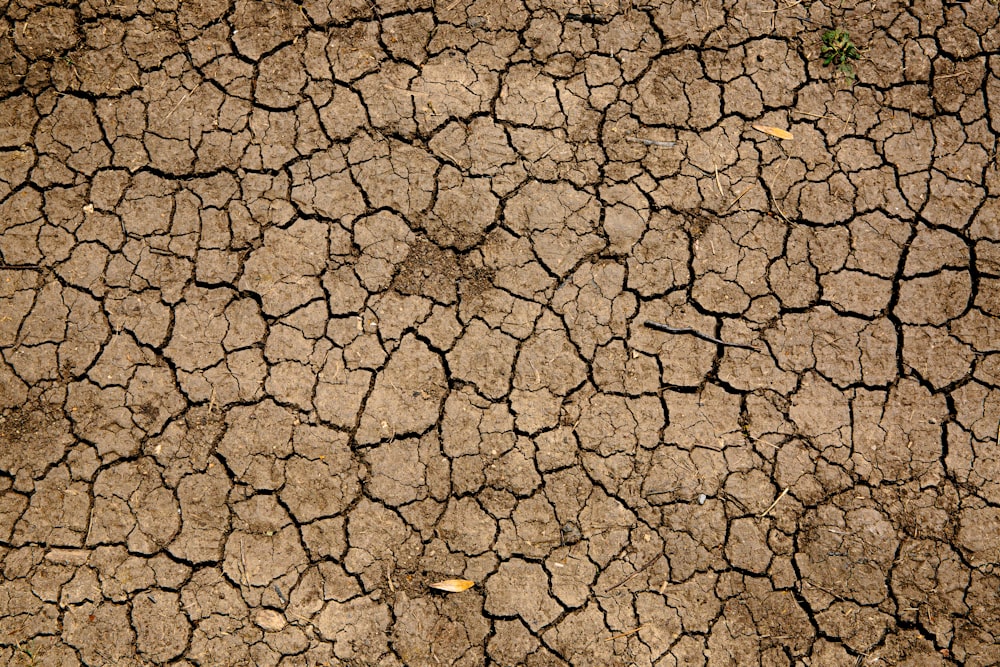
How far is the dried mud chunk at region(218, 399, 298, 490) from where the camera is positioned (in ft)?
9.39

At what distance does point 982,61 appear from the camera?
316 centimetres

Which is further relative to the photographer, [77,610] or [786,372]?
[786,372]

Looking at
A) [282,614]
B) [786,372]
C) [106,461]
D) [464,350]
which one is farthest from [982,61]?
[106,461]

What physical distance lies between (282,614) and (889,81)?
347cm

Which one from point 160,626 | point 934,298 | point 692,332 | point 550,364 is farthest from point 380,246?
point 934,298

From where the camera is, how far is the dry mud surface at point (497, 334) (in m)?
2.81

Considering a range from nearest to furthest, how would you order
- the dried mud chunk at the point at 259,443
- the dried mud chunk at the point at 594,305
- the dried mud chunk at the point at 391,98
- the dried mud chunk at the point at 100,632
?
1. the dried mud chunk at the point at 100,632
2. the dried mud chunk at the point at 259,443
3. the dried mud chunk at the point at 594,305
4. the dried mud chunk at the point at 391,98

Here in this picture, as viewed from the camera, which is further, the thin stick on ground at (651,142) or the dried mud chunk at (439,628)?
the thin stick on ground at (651,142)

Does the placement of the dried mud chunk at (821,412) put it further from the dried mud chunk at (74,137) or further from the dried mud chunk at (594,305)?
the dried mud chunk at (74,137)

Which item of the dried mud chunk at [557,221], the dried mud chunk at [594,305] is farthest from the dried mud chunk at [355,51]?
the dried mud chunk at [594,305]

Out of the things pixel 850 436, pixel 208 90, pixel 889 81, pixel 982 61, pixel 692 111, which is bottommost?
pixel 850 436

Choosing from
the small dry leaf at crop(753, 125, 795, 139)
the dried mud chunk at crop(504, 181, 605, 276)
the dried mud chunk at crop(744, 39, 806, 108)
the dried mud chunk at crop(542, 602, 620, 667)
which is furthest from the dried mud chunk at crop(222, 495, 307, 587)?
the dried mud chunk at crop(744, 39, 806, 108)

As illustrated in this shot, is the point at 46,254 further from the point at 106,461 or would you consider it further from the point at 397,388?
the point at 397,388

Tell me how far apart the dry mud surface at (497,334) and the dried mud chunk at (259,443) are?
0.06 feet
